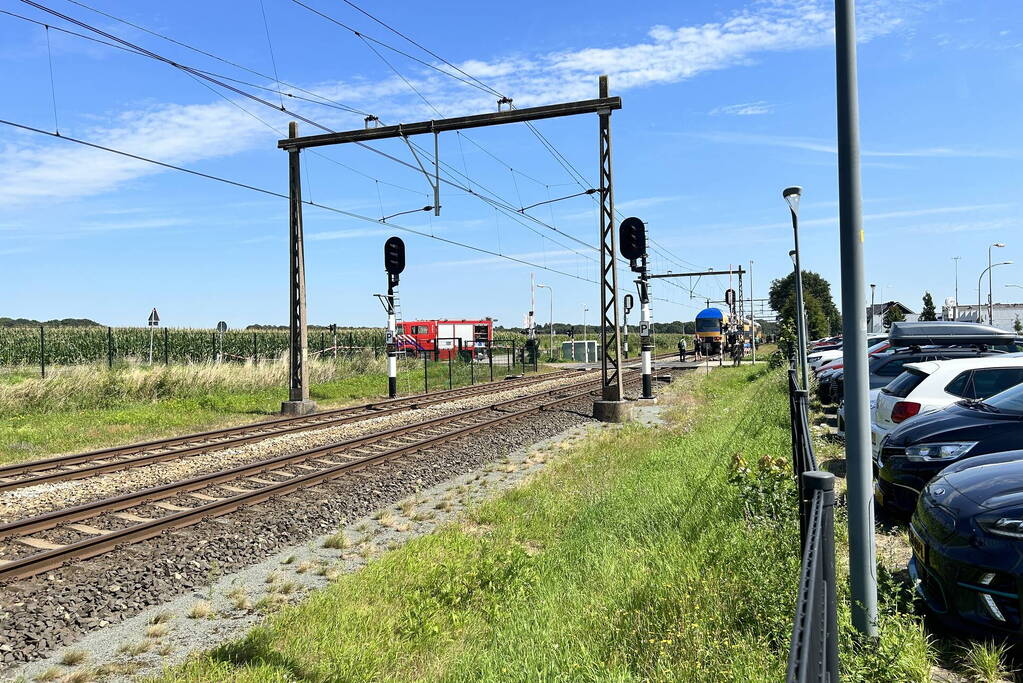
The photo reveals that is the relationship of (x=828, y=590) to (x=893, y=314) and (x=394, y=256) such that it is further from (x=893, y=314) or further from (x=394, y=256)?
(x=893, y=314)

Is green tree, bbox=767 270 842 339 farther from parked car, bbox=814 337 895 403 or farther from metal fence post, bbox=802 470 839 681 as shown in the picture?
metal fence post, bbox=802 470 839 681

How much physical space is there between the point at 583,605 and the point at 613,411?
14.1m

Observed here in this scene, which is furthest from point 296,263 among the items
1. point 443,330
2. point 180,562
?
point 443,330

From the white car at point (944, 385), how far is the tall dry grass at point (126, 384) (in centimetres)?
1905

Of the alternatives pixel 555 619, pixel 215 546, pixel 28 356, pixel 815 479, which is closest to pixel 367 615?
pixel 555 619

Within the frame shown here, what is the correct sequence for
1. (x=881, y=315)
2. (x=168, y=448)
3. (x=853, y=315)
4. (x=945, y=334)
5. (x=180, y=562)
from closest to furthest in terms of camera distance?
(x=853, y=315)
(x=180, y=562)
(x=168, y=448)
(x=945, y=334)
(x=881, y=315)

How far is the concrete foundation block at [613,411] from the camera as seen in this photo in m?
19.5

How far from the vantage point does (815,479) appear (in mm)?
3373

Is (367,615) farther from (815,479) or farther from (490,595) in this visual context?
(815,479)

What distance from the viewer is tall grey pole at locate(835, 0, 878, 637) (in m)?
4.27

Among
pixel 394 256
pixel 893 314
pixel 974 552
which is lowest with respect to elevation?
pixel 974 552

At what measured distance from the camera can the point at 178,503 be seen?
9.81 m

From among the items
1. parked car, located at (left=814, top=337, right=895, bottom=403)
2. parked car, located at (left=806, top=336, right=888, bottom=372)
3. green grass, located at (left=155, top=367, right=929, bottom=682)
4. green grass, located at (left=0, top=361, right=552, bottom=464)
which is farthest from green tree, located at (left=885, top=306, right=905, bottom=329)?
green grass, located at (left=155, top=367, right=929, bottom=682)

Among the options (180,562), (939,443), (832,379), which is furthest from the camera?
(832,379)
